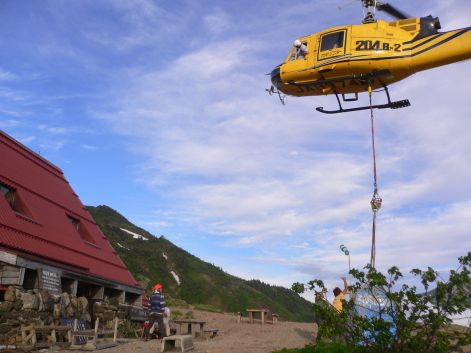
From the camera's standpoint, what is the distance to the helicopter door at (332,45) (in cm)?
1530

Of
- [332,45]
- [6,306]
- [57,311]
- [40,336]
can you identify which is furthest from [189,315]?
[332,45]

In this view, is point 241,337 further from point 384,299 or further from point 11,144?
point 11,144

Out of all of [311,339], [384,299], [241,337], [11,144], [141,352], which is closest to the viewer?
[384,299]

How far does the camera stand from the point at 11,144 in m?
17.6

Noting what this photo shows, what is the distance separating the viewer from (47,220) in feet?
54.5

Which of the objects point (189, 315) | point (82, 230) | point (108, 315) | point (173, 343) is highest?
point (82, 230)

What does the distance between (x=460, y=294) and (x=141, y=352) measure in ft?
25.1

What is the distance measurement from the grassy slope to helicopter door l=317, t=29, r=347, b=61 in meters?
21.9

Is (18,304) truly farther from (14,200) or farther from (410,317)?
(410,317)

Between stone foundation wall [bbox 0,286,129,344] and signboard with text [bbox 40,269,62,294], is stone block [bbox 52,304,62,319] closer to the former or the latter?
stone foundation wall [bbox 0,286,129,344]

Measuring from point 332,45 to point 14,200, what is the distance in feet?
36.4

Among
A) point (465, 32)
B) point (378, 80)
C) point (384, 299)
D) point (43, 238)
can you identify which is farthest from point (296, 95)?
point (384, 299)

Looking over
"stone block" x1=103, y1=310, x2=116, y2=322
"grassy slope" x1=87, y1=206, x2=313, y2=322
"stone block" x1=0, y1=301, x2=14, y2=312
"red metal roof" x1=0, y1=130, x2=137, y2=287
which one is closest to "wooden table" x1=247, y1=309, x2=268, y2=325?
"red metal roof" x1=0, y1=130, x2=137, y2=287

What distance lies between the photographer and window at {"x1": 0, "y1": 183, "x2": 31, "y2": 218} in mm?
15336
